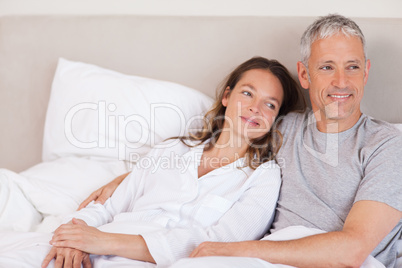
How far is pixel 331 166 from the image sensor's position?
4.45ft

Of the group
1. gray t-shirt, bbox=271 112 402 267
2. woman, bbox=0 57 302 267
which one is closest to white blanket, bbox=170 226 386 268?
gray t-shirt, bbox=271 112 402 267

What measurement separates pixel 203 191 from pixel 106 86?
694 mm

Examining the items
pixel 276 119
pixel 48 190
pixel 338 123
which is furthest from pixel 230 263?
pixel 48 190

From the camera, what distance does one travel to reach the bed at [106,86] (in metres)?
1.60

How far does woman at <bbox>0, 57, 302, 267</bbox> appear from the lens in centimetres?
127

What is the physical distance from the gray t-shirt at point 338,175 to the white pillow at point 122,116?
503 millimetres

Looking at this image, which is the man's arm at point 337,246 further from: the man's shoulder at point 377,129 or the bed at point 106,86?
the bed at point 106,86

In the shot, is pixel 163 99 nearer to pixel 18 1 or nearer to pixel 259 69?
pixel 259 69

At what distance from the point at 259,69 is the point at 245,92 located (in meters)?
0.11

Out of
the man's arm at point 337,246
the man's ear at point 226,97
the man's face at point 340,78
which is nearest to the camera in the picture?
the man's arm at point 337,246

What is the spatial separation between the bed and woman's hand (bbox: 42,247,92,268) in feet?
0.87

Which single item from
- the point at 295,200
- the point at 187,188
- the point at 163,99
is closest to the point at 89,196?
the point at 187,188

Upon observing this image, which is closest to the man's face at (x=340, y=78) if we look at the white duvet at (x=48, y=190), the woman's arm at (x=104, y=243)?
the woman's arm at (x=104, y=243)
